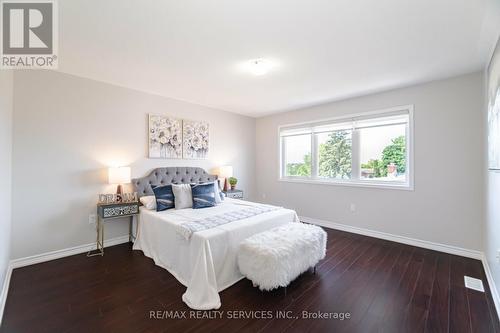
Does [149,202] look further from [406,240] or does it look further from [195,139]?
[406,240]

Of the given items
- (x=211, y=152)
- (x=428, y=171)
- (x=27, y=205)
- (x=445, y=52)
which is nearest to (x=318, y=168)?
(x=428, y=171)

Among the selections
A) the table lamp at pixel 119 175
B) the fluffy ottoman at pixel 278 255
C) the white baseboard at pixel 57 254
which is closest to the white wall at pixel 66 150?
the white baseboard at pixel 57 254

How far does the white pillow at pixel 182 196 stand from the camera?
324 centimetres

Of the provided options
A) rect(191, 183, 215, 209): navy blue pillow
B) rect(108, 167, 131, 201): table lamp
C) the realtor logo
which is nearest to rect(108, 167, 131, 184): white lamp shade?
rect(108, 167, 131, 201): table lamp

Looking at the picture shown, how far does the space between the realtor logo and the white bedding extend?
2135 mm

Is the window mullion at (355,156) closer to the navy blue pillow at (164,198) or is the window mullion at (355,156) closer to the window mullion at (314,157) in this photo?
the window mullion at (314,157)

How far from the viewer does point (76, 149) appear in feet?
9.86

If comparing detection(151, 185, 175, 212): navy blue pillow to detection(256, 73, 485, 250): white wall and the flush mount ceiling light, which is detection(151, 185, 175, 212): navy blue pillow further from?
detection(256, 73, 485, 250): white wall

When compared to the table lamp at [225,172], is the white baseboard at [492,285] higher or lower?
lower

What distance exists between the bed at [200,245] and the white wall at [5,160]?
1310 millimetres

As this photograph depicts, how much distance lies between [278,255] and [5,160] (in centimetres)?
292

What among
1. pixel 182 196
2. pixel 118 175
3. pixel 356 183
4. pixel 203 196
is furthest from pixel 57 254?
pixel 356 183

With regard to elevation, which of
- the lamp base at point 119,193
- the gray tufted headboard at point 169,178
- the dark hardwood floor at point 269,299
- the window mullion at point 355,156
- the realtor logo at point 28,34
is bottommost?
the dark hardwood floor at point 269,299

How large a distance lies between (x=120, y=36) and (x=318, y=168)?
386 centimetres
